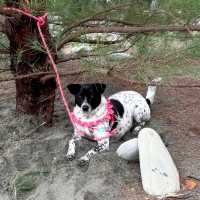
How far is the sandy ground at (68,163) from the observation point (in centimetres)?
312

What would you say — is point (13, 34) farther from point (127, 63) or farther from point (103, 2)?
point (127, 63)

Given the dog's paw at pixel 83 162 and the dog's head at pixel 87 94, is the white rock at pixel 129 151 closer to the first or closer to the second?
the dog's paw at pixel 83 162

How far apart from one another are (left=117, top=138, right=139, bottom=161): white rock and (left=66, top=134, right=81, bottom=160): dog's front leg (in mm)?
Answer: 323

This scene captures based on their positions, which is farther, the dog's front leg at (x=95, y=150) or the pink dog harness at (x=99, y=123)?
the pink dog harness at (x=99, y=123)

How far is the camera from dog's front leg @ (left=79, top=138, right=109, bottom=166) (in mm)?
3348

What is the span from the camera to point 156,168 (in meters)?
3.11

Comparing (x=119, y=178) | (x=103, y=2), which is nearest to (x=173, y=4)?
(x=103, y=2)

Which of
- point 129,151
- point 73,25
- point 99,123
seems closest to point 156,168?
point 129,151

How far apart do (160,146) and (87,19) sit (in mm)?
898

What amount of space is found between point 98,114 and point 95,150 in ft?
0.83

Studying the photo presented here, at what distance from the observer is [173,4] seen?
3.22m

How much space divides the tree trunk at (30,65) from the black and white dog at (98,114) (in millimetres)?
257

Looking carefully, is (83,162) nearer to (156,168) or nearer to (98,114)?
(98,114)

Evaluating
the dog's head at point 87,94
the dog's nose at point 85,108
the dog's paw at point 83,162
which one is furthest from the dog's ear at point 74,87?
the dog's paw at point 83,162
